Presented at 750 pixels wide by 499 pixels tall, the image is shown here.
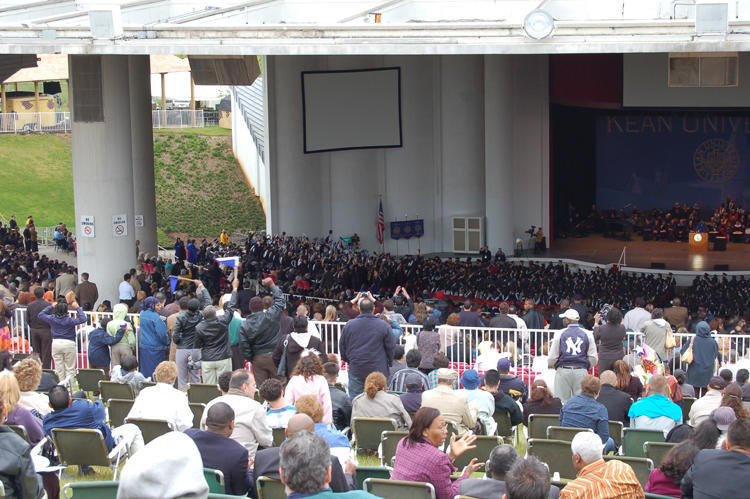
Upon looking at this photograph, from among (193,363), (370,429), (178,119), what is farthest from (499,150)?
(178,119)

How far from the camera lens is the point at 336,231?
31.6 metres

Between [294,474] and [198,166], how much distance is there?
142 ft

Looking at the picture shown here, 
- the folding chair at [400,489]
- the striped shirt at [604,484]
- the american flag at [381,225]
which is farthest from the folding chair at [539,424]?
the american flag at [381,225]

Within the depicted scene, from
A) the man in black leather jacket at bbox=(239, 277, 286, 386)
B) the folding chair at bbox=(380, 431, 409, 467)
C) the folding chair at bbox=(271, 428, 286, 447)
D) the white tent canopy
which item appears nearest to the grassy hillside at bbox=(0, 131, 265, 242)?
the white tent canopy

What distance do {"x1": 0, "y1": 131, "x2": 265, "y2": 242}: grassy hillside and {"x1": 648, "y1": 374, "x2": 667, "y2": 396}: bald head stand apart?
3566 cm

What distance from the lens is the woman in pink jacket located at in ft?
24.7

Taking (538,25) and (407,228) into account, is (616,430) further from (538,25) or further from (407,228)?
(407,228)

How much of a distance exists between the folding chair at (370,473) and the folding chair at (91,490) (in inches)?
63.8

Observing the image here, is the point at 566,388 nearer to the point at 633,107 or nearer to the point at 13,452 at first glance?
the point at 13,452

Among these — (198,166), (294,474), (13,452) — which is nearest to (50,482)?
(13,452)

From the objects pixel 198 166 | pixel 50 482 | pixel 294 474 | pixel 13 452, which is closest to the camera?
pixel 294 474

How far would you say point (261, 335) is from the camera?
9922 mm

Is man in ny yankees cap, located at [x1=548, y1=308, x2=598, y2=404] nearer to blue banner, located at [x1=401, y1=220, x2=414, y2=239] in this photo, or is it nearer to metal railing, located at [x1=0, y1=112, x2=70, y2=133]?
blue banner, located at [x1=401, y1=220, x2=414, y2=239]

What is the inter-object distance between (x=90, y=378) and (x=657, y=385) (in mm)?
6372
